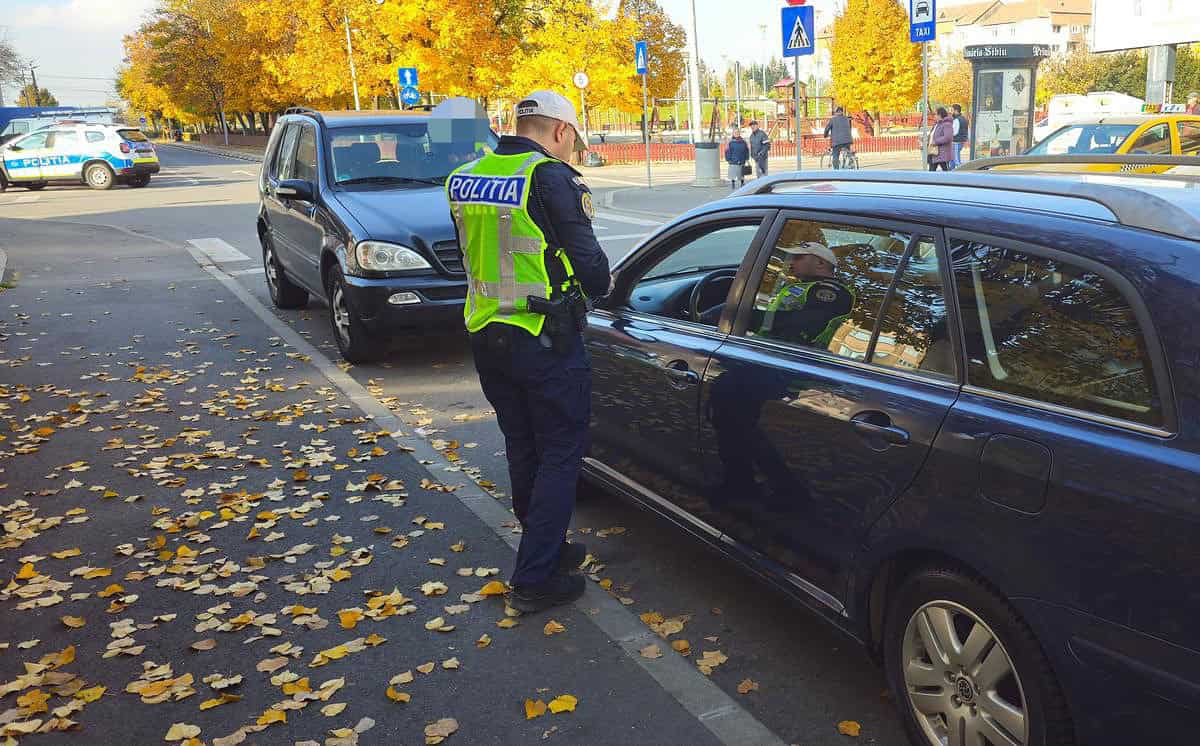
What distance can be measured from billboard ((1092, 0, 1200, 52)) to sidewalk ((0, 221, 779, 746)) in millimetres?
27276

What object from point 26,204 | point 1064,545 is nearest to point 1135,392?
point 1064,545

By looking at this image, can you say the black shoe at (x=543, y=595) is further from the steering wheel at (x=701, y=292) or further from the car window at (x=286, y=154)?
the car window at (x=286, y=154)

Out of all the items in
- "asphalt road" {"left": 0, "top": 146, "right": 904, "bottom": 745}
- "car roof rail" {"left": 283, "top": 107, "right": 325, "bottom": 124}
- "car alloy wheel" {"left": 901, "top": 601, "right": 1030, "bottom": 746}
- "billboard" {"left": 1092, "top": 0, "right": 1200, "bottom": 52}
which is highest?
"billboard" {"left": 1092, "top": 0, "right": 1200, "bottom": 52}

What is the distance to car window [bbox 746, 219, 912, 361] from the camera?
3229 millimetres

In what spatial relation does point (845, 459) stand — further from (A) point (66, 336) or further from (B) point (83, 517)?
(A) point (66, 336)

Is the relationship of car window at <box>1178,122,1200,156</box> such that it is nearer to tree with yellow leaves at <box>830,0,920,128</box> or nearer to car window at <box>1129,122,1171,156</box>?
car window at <box>1129,122,1171,156</box>

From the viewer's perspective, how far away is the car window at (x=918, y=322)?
9.59 ft

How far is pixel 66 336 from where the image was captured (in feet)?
34.0

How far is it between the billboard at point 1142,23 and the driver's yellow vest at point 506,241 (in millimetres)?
29025

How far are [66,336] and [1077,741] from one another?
1017cm

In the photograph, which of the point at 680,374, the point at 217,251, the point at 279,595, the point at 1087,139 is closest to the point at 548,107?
the point at 680,374

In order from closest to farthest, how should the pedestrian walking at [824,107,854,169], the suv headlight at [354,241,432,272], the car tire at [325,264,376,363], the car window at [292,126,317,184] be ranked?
1. the suv headlight at [354,241,432,272]
2. the car tire at [325,264,376,363]
3. the car window at [292,126,317,184]
4. the pedestrian walking at [824,107,854,169]

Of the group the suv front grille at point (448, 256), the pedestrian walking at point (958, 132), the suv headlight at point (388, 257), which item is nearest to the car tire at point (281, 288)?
the suv headlight at point (388, 257)

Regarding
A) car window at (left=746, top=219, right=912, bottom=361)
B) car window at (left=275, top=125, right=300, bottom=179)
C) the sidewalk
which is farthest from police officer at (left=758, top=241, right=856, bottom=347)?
car window at (left=275, top=125, right=300, bottom=179)
